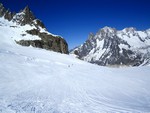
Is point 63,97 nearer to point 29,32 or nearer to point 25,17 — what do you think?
point 29,32

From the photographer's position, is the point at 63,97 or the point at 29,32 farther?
the point at 29,32

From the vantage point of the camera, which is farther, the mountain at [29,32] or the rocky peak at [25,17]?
the rocky peak at [25,17]

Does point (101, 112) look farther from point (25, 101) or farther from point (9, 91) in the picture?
point (9, 91)

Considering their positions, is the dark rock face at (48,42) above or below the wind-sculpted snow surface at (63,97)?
above

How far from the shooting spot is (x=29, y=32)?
239 feet

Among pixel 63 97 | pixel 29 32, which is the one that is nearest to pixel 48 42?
pixel 29 32

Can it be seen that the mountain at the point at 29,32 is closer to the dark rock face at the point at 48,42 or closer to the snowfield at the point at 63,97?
the dark rock face at the point at 48,42

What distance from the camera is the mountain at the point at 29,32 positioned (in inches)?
2586

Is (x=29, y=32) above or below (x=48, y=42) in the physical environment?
above

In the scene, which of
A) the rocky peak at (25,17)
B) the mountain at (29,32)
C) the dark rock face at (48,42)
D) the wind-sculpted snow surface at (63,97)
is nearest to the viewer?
the wind-sculpted snow surface at (63,97)

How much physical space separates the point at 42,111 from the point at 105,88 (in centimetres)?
881

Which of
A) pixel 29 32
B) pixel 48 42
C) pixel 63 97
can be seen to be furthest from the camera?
pixel 48 42

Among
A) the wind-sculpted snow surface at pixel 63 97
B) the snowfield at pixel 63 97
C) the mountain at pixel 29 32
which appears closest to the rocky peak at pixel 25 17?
the mountain at pixel 29 32

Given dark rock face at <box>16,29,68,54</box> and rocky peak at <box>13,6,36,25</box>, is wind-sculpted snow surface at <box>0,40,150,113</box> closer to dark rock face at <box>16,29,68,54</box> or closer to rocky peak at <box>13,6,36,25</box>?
dark rock face at <box>16,29,68,54</box>
